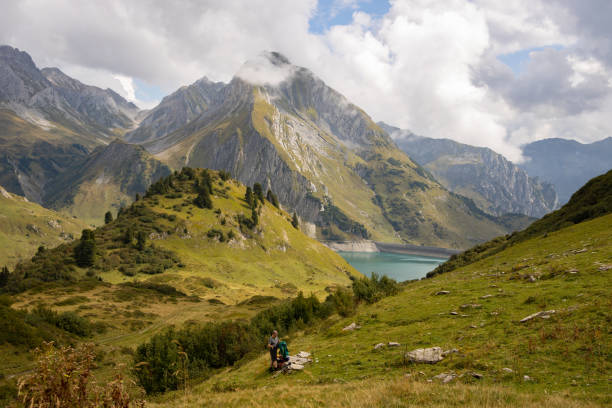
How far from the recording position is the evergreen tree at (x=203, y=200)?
574 ft

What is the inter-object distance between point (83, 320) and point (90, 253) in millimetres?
70912

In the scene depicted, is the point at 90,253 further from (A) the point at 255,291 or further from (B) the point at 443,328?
(B) the point at 443,328

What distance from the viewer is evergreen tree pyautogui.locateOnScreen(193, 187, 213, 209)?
574 feet

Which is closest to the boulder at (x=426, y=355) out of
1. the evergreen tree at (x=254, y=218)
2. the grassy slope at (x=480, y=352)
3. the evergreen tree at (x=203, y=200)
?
the grassy slope at (x=480, y=352)

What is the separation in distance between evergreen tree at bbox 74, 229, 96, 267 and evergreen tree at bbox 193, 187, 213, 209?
212 ft

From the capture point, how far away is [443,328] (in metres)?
19.5

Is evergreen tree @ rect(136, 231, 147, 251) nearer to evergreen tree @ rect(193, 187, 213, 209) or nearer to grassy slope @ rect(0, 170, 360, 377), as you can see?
grassy slope @ rect(0, 170, 360, 377)

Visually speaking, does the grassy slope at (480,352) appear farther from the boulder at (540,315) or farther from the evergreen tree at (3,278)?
the evergreen tree at (3,278)

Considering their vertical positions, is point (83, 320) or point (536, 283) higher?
point (536, 283)

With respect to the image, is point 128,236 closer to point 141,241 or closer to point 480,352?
point 141,241

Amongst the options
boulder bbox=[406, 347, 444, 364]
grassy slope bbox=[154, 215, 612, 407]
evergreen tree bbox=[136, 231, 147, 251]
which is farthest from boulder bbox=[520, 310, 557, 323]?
evergreen tree bbox=[136, 231, 147, 251]

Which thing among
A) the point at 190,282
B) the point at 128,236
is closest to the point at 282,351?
the point at 190,282

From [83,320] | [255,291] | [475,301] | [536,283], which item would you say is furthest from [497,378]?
[255,291]

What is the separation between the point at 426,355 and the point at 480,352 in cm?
241
